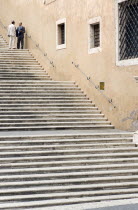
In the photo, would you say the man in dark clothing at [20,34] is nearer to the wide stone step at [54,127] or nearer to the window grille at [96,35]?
the window grille at [96,35]

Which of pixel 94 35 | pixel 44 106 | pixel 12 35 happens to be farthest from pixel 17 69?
pixel 44 106

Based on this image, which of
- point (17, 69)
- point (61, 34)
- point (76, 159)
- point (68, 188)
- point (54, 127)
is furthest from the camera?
point (17, 69)

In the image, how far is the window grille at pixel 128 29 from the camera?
43.2ft

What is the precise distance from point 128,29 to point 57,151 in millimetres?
4600

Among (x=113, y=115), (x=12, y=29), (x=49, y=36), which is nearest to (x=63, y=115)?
(x=113, y=115)

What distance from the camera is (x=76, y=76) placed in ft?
51.9

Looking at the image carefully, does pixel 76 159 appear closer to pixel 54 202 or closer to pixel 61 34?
pixel 54 202

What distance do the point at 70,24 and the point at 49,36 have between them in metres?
2.00

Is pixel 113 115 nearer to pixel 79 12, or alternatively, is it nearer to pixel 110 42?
pixel 110 42

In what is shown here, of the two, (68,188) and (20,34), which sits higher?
(20,34)

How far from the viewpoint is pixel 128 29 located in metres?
13.5

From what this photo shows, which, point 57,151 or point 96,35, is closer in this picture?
point 57,151

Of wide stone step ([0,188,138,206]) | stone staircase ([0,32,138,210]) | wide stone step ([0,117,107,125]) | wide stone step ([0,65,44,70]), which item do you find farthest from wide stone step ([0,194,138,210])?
wide stone step ([0,65,44,70])

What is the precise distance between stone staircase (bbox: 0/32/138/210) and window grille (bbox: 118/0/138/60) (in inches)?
79.8
